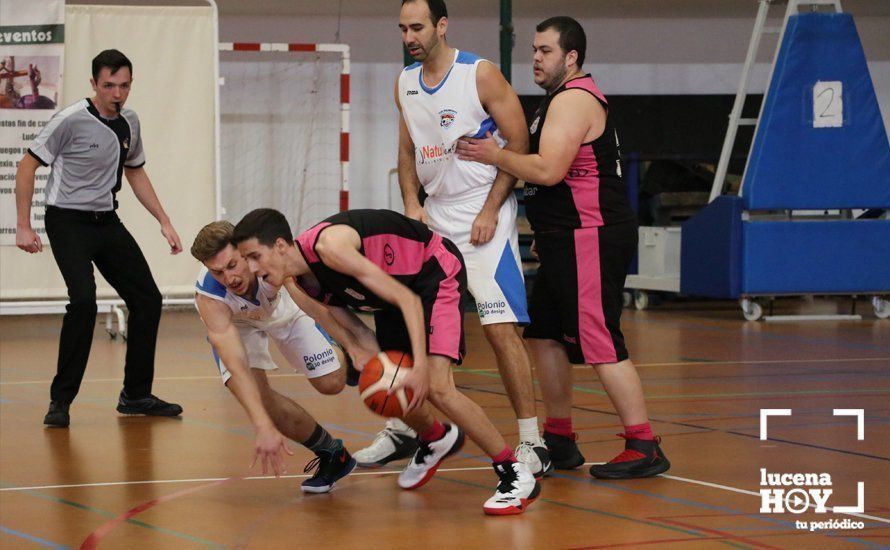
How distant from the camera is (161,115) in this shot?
11523mm

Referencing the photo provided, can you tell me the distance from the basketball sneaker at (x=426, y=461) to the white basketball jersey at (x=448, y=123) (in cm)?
105

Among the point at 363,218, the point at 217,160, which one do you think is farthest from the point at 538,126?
the point at 217,160

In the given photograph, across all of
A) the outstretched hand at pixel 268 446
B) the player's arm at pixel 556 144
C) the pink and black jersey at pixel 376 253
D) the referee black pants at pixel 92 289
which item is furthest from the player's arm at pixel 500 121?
the referee black pants at pixel 92 289

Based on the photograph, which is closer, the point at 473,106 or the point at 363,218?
the point at 363,218

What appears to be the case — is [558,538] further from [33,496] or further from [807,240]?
[807,240]

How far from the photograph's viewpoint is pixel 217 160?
37.3 feet

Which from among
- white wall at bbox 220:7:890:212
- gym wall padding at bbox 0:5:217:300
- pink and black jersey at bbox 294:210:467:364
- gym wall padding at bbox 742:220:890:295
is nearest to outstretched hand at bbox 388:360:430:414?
pink and black jersey at bbox 294:210:467:364

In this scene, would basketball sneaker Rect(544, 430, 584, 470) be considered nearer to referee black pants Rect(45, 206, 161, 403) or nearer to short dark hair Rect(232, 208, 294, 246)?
short dark hair Rect(232, 208, 294, 246)

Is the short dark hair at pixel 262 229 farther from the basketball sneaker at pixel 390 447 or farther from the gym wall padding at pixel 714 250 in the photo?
the gym wall padding at pixel 714 250

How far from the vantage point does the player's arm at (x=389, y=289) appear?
402 centimetres

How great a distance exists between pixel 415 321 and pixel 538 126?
4.35ft

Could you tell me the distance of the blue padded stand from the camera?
11.2 metres

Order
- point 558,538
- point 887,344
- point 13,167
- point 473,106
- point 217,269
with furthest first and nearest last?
point 13,167 → point 887,344 → point 473,106 → point 217,269 → point 558,538

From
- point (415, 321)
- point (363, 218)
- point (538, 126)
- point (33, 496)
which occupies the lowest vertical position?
point (33, 496)
